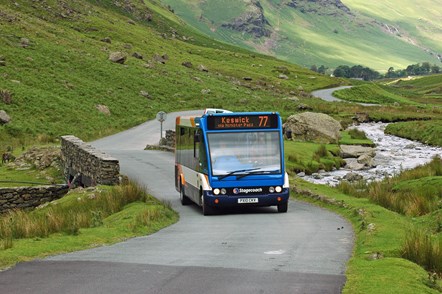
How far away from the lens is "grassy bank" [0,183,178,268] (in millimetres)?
16344

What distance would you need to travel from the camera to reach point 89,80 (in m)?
85.9

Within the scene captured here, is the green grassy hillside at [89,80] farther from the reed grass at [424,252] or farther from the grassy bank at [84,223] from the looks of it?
the reed grass at [424,252]

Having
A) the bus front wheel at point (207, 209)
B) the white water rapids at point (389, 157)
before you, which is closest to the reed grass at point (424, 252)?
the bus front wheel at point (207, 209)

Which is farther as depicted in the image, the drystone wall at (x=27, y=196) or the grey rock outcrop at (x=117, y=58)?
the grey rock outcrop at (x=117, y=58)

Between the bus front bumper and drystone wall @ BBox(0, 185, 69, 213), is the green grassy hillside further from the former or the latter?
the bus front bumper

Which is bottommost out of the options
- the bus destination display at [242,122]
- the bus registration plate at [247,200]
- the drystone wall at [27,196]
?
the drystone wall at [27,196]

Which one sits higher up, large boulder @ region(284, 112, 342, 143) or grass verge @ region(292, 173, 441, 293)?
large boulder @ region(284, 112, 342, 143)

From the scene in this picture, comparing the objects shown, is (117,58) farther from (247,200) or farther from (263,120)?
(247,200)

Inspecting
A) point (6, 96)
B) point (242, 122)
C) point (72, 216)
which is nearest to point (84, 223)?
point (72, 216)

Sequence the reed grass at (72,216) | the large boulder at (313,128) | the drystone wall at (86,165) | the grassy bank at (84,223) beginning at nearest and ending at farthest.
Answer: the grassy bank at (84,223) → the reed grass at (72,216) → the drystone wall at (86,165) → the large boulder at (313,128)

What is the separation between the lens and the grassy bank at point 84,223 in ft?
53.6

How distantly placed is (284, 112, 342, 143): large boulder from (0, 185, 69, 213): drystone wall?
29814mm

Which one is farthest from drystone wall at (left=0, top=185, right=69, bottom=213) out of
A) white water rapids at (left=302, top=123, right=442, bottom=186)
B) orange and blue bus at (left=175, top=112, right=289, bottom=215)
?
white water rapids at (left=302, top=123, right=442, bottom=186)

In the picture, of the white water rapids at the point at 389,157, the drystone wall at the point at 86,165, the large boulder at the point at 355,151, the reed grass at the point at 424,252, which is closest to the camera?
the reed grass at the point at 424,252
